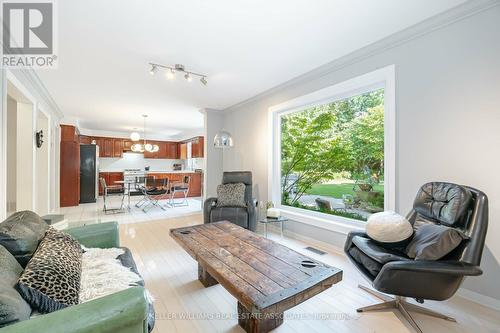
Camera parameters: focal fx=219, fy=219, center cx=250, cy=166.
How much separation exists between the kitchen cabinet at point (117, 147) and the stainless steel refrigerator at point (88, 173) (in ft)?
6.17

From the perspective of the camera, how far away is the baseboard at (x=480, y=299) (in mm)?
1745

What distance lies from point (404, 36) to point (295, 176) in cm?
233

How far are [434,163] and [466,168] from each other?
222 millimetres

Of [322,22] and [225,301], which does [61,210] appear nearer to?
[225,301]

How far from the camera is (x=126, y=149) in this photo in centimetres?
867

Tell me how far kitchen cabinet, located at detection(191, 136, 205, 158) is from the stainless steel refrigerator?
309 centimetres

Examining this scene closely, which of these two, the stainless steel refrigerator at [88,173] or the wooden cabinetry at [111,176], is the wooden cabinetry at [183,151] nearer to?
the wooden cabinetry at [111,176]

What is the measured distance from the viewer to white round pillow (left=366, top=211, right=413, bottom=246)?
70.1 inches

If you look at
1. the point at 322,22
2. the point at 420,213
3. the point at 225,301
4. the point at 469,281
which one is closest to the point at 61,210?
the point at 225,301

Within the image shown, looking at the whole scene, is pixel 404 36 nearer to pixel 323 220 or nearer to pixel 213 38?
pixel 213 38

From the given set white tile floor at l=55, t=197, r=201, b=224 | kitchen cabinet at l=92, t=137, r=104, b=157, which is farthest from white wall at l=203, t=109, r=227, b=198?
kitchen cabinet at l=92, t=137, r=104, b=157

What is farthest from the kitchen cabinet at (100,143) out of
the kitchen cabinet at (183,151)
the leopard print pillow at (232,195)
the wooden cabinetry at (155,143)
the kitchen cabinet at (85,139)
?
the leopard print pillow at (232,195)

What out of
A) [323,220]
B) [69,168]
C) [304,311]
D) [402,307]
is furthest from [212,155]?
[402,307]

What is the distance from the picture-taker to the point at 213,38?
231 centimetres
